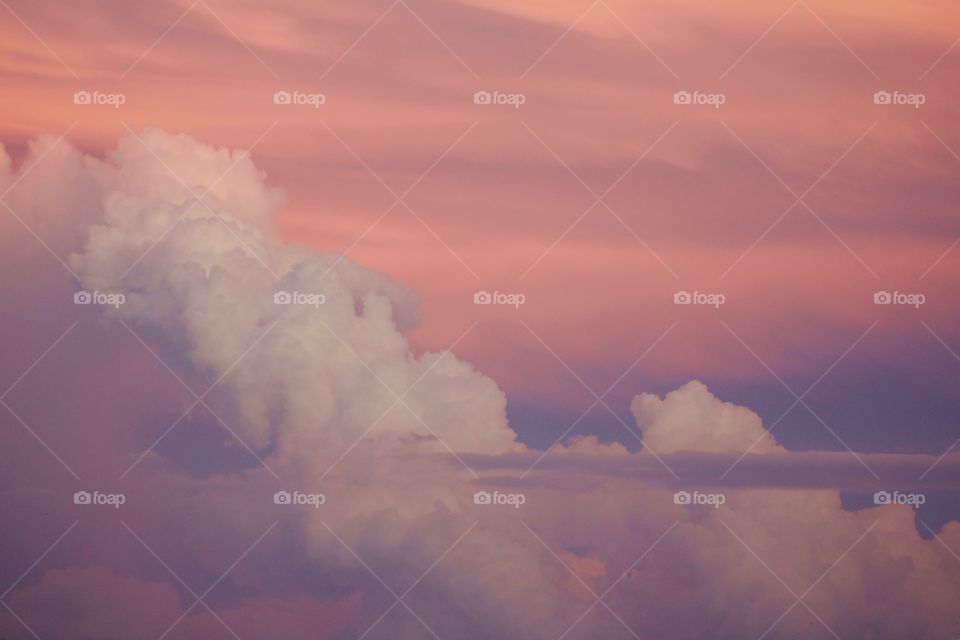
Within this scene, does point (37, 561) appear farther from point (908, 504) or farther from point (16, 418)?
point (908, 504)

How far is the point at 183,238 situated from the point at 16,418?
6.97 ft

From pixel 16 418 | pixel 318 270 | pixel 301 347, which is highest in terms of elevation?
pixel 318 270

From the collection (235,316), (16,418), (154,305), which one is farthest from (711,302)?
(16,418)

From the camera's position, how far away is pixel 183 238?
31.7 ft
